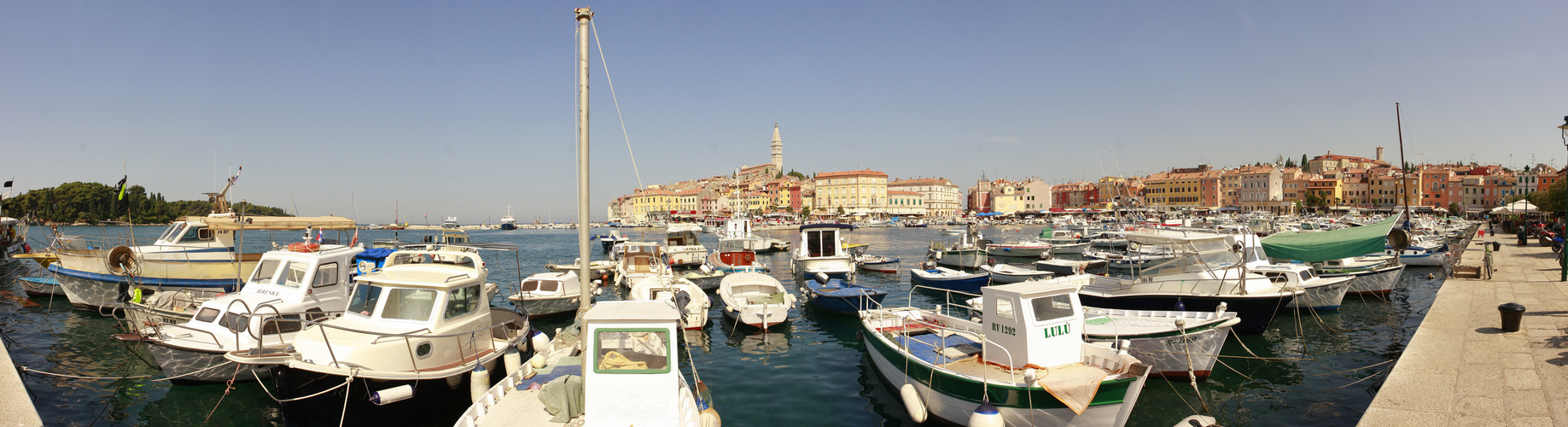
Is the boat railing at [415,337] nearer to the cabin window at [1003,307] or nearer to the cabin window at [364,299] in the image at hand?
the cabin window at [364,299]

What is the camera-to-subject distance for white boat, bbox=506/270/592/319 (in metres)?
17.7

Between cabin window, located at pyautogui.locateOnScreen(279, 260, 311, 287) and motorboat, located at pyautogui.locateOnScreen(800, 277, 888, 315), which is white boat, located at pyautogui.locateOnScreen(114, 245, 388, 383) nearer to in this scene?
cabin window, located at pyautogui.locateOnScreen(279, 260, 311, 287)

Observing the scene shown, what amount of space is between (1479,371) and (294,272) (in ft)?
59.3

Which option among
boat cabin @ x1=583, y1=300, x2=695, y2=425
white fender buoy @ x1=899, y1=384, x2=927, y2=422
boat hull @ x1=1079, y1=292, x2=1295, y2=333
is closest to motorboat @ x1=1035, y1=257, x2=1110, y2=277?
boat hull @ x1=1079, y1=292, x2=1295, y2=333

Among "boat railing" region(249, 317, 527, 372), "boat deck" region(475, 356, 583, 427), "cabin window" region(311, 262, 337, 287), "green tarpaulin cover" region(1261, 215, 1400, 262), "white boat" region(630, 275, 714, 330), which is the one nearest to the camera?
"boat deck" region(475, 356, 583, 427)

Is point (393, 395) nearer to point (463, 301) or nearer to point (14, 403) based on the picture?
point (463, 301)

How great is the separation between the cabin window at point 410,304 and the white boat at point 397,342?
0.01 metres

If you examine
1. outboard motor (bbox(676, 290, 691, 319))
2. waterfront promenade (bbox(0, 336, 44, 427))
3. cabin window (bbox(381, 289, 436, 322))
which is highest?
cabin window (bbox(381, 289, 436, 322))

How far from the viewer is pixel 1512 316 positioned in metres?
9.84

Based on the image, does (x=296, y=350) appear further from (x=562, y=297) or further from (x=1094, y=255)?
(x=1094, y=255)

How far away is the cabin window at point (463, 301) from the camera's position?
9320mm

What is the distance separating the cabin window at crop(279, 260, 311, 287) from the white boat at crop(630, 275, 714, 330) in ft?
23.3

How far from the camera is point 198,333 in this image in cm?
1034

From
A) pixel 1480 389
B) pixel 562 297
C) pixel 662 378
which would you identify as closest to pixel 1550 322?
pixel 1480 389
